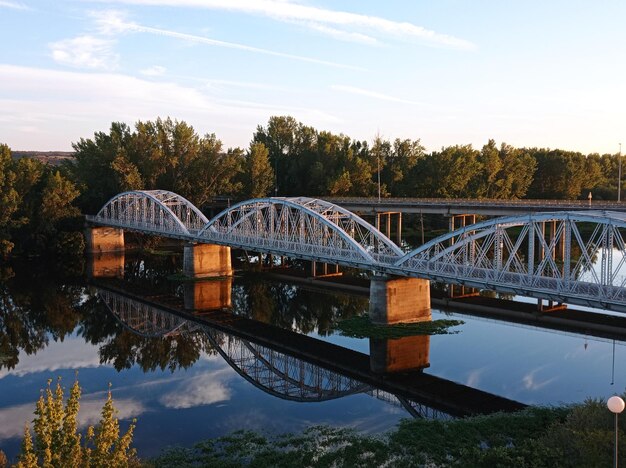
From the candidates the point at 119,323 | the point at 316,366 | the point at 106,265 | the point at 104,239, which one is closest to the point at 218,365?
the point at 316,366

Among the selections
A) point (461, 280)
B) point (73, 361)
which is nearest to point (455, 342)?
point (461, 280)

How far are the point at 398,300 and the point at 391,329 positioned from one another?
86.8 inches

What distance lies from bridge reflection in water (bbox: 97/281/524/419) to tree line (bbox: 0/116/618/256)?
41.3m

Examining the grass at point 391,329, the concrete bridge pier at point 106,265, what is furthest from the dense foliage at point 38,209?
the grass at point 391,329

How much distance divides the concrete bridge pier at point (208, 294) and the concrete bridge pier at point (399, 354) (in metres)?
18.6

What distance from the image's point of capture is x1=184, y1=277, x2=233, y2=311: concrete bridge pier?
172 ft

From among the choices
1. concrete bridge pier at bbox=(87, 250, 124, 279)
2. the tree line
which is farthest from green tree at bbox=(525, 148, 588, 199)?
concrete bridge pier at bbox=(87, 250, 124, 279)

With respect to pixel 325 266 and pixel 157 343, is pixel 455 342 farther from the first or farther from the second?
pixel 325 266

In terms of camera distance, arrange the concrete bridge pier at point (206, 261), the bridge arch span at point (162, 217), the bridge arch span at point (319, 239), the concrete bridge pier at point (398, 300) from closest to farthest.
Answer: the concrete bridge pier at point (398, 300), the bridge arch span at point (319, 239), the concrete bridge pier at point (206, 261), the bridge arch span at point (162, 217)

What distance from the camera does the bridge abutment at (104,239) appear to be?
284 feet

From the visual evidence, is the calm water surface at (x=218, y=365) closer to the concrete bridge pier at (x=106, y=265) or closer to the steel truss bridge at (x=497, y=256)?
the steel truss bridge at (x=497, y=256)

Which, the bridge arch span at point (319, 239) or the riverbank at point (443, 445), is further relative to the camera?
the bridge arch span at point (319, 239)

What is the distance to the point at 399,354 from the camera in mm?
35781

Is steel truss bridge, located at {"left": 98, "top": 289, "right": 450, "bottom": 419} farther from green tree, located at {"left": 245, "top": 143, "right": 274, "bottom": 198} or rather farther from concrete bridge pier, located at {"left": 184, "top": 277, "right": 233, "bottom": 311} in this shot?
green tree, located at {"left": 245, "top": 143, "right": 274, "bottom": 198}
